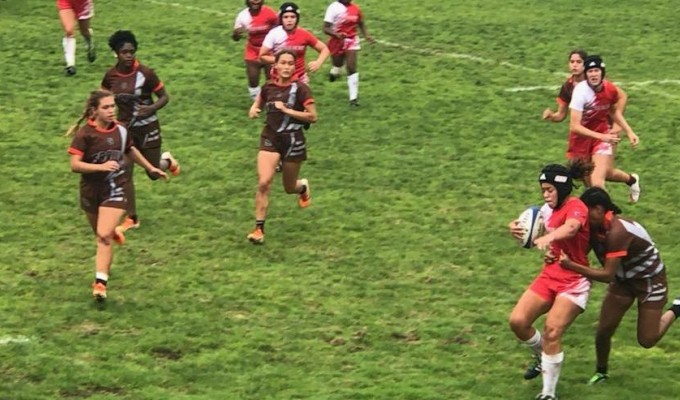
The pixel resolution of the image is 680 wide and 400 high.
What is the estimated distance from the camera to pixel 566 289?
9.94 metres

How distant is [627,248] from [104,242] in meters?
4.71

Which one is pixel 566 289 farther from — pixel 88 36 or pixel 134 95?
pixel 88 36

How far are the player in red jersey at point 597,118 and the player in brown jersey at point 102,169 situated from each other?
493 cm

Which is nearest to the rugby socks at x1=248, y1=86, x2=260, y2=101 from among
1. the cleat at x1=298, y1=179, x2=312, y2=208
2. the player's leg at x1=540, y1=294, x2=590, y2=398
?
the cleat at x1=298, y1=179, x2=312, y2=208

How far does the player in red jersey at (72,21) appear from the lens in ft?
67.9

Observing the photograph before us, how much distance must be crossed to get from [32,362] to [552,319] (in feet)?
13.6

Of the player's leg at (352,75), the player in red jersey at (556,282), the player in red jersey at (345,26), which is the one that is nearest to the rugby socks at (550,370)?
the player in red jersey at (556,282)

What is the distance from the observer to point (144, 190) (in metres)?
16.0

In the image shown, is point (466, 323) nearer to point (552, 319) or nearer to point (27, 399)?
point (552, 319)

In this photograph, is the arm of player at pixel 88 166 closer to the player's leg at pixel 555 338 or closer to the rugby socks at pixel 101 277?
the rugby socks at pixel 101 277

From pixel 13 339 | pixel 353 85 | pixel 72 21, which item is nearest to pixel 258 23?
pixel 353 85

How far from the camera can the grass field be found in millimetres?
10617

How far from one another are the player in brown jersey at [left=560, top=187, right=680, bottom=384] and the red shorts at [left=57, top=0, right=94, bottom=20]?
504 inches

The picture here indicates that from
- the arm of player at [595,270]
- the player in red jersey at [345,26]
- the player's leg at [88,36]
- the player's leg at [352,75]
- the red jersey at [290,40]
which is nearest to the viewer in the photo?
the arm of player at [595,270]
